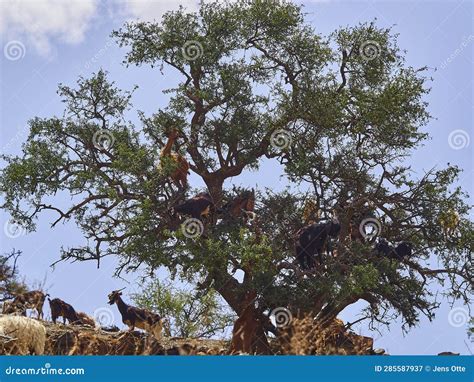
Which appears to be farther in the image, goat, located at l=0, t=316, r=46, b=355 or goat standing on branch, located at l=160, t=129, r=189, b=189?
goat standing on branch, located at l=160, t=129, r=189, b=189

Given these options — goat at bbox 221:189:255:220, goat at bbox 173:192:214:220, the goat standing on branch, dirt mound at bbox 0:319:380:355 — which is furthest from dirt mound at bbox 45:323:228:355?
the goat standing on branch

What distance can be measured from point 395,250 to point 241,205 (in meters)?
4.36

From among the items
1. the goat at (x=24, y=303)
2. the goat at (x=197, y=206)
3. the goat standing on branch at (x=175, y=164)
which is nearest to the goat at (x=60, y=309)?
the goat at (x=24, y=303)

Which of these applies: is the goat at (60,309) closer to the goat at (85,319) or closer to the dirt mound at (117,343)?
the goat at (85,319)

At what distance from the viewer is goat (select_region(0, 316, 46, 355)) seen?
45.2 ft

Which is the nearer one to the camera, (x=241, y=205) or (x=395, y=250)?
(x=241, y=205)

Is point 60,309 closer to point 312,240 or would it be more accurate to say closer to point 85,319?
point 85,319

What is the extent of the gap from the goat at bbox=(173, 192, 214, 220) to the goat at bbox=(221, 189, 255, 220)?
0.95m

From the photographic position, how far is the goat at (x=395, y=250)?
20.3 metres

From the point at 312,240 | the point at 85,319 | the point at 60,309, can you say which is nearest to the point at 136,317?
the point at 85,319

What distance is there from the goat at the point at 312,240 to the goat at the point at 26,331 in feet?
22.6

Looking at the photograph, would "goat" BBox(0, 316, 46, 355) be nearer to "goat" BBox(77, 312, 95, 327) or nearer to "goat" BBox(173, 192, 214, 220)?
"goat" BBox(77, 312, 95, 327)

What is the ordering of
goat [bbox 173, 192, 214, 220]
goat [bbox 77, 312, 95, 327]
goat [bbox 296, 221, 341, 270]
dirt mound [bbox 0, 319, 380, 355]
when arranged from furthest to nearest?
goat [bbox 77, 312, 95, 327]
goat [bbox 173, 192, 214, 220]
goat [bbox 296, 221, 341, 270]
dirt mound [bbox 0, 319, 380, 355]

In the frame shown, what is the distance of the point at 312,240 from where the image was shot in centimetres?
1836
